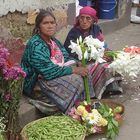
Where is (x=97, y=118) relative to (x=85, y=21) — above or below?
below

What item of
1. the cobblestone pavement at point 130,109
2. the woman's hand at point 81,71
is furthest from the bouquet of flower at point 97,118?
the woman's hand at point 81,71

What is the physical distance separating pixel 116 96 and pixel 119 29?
4.51 meters

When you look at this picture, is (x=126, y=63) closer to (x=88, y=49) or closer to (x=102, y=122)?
(x=88, y=49)

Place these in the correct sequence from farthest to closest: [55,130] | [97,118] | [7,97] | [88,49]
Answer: [88,49], [97,118], [55,130], [7,97]

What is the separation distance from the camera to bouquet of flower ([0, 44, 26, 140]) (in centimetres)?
325

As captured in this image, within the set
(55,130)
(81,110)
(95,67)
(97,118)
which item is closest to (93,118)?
(97,118)

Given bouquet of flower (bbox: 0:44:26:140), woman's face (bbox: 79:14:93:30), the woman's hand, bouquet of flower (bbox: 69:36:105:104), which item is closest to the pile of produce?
bouquet of flower (bbox: 0:44:26:140)

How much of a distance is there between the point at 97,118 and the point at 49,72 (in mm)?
717

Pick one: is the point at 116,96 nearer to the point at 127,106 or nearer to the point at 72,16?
the point at 127,106

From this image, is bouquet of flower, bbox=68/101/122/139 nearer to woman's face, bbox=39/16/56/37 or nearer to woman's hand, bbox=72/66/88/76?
woman's hand, bbox=72/66/88/76

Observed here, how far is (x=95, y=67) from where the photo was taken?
4758 millimetres

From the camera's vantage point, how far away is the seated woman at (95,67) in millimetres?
4770

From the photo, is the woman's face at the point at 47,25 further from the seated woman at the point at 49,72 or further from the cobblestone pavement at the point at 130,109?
the cobblestone pavement at the point at 130,109

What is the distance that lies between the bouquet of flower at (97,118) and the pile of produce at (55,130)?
10 cm
